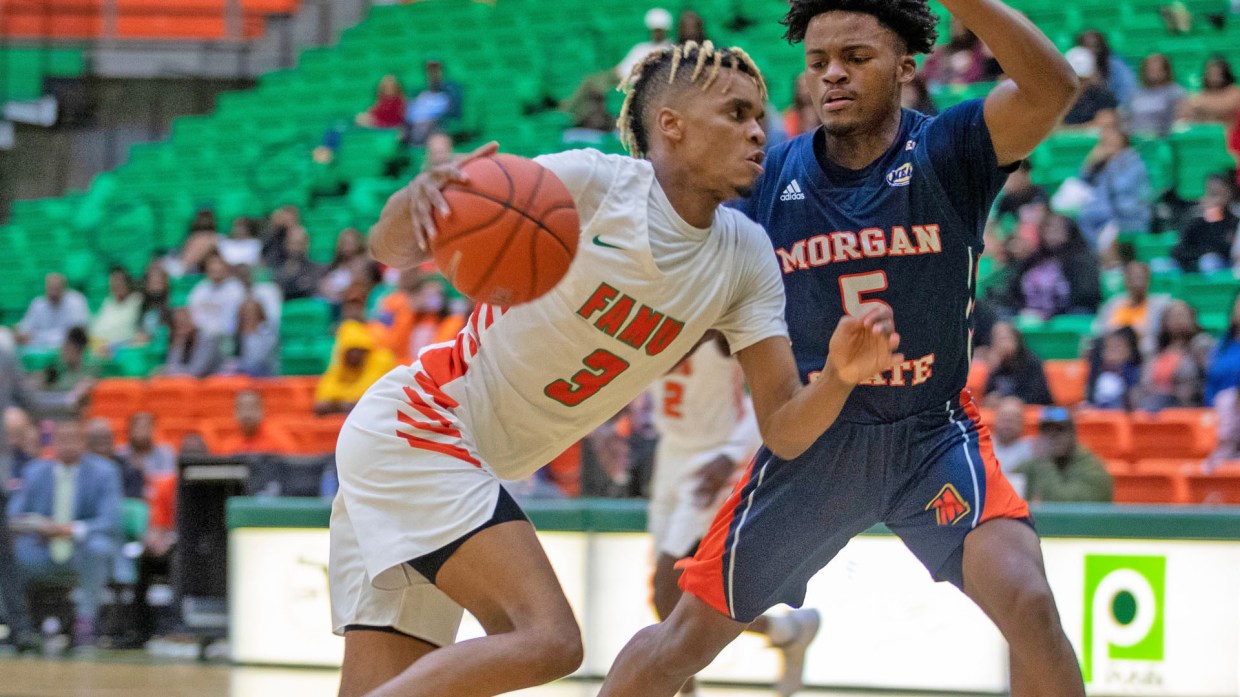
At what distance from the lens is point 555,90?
49.3 feet

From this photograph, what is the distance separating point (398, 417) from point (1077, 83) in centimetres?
173

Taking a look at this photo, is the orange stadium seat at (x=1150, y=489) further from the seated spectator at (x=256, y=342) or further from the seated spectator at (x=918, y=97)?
the seated spectator at (x=256, y=342)

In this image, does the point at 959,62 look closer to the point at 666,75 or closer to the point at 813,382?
the point at 666,75

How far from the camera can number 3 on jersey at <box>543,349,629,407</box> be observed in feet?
11.1

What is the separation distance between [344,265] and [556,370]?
9.11 m

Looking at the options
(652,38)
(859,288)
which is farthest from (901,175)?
(652,38)

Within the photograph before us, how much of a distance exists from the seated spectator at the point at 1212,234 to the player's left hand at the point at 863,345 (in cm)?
678

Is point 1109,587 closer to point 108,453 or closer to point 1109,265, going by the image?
point 1109,265

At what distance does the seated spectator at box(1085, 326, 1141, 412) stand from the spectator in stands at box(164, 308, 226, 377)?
272 inches

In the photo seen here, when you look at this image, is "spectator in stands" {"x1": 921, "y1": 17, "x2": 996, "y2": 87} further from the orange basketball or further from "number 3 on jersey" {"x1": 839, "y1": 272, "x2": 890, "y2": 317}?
the orange basketball

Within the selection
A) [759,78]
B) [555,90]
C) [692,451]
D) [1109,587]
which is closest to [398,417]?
[759,78]

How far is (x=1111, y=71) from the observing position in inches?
422

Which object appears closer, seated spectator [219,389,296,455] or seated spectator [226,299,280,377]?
seated spectator [219,389,296,455]

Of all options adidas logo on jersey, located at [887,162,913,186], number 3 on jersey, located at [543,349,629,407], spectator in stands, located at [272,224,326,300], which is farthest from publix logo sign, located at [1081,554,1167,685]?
spectator in stands, located at [272,224,326,300]
